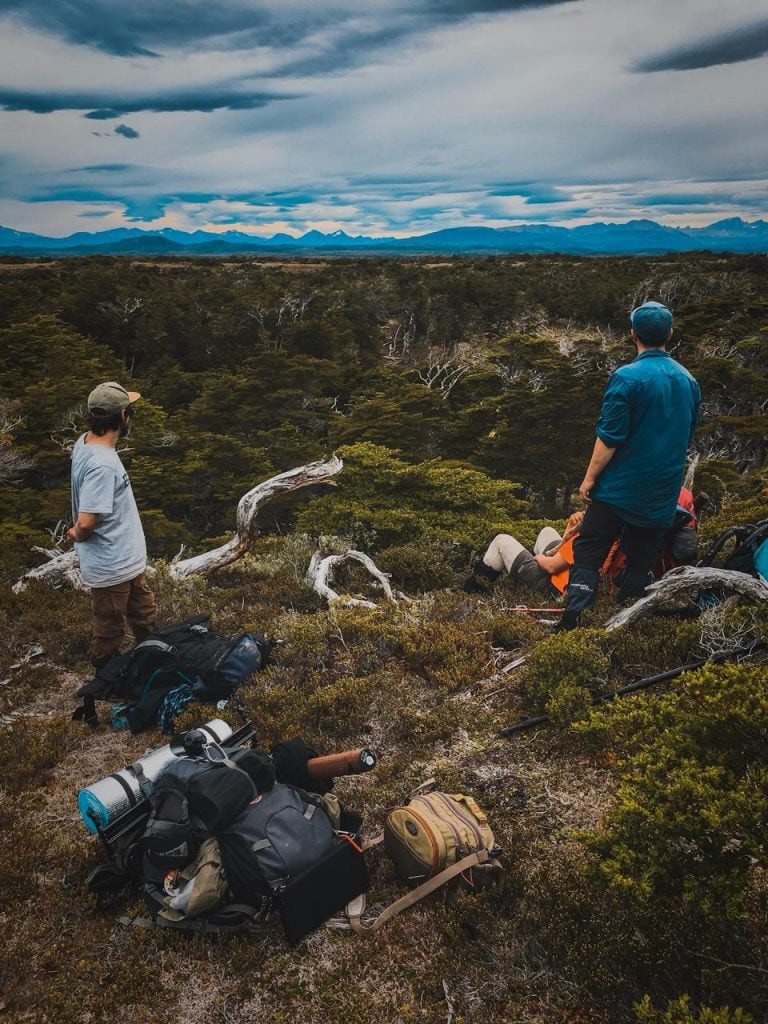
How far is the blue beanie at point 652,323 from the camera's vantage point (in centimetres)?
385

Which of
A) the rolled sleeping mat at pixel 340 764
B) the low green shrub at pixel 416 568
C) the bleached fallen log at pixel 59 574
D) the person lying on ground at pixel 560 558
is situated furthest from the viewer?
the bleached fallen log at pixel 59 574

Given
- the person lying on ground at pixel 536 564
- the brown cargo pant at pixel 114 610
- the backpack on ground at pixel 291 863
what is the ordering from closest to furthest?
the backpack on ground at pixel 291 863 < the brown cargo pant at pixel 114 610 < the person lying on ground at pixel 536 564

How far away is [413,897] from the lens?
106 inches

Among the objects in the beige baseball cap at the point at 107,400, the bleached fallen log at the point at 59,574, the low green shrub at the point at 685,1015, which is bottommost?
the bleached fallen log at the point at 59,574

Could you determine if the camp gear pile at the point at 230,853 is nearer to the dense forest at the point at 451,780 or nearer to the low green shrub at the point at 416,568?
the dense forest at the point at 451,780

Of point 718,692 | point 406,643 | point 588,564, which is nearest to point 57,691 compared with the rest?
point 406,643

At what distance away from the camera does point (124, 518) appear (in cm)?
424

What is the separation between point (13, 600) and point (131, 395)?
3.18 m

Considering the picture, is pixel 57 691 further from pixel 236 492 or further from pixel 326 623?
pixel 236 492

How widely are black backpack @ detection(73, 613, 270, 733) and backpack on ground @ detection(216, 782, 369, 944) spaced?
1.59 metres

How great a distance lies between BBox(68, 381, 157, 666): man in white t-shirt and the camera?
3996 millimetres

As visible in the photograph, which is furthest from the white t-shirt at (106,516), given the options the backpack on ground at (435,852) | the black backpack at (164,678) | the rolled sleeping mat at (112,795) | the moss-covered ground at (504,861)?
the backpack on ground at (435,852)

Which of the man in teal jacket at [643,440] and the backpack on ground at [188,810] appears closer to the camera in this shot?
the backpack on ground at [188,810]

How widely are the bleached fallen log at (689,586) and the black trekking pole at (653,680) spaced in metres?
0.36
